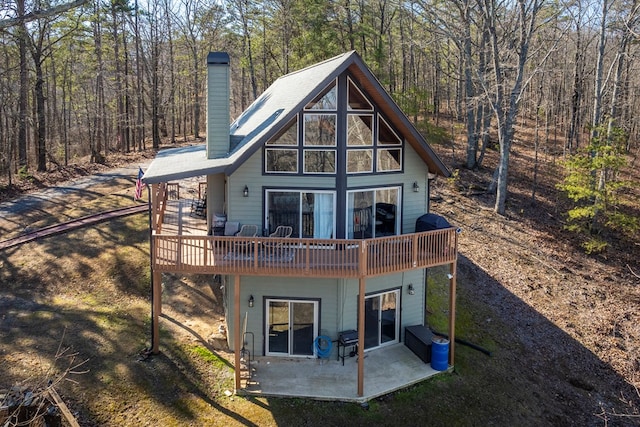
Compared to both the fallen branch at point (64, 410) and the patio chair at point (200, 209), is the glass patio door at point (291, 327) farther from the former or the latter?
the patio chair at point (200, 209)

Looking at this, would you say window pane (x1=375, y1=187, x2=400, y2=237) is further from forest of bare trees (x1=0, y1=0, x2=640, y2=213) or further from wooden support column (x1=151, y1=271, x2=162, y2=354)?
forest of bare trees (x1=0, y1=0, x2=640, y2=213)

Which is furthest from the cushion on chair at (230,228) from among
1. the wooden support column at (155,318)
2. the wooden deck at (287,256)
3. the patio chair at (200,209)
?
the patio chair at (200,209)

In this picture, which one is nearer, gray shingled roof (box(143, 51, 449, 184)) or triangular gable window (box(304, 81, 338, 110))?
gray shingled roof (box(143, 51, 449, 184))

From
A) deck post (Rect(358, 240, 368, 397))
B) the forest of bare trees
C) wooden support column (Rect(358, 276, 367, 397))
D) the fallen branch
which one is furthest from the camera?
the forest of bare trees

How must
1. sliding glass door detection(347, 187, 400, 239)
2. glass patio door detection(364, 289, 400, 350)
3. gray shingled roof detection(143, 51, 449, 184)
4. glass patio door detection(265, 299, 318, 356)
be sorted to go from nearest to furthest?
gray shingled roof detection(143, 51, 449, 184), glass patio door detection(265, 299, 318, 356), sliding glass door detection(347, 187, 400, 239), glass patio door detection(364, 289, 400, 350)

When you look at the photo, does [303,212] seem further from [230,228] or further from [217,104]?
[217,104]

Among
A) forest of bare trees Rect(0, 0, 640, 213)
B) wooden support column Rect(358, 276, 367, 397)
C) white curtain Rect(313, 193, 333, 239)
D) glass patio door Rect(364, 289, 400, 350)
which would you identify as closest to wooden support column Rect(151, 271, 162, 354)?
white curtain Rect(313, 193, 333, 239)

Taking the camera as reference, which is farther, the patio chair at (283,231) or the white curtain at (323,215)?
the white curtain at (323,215)
